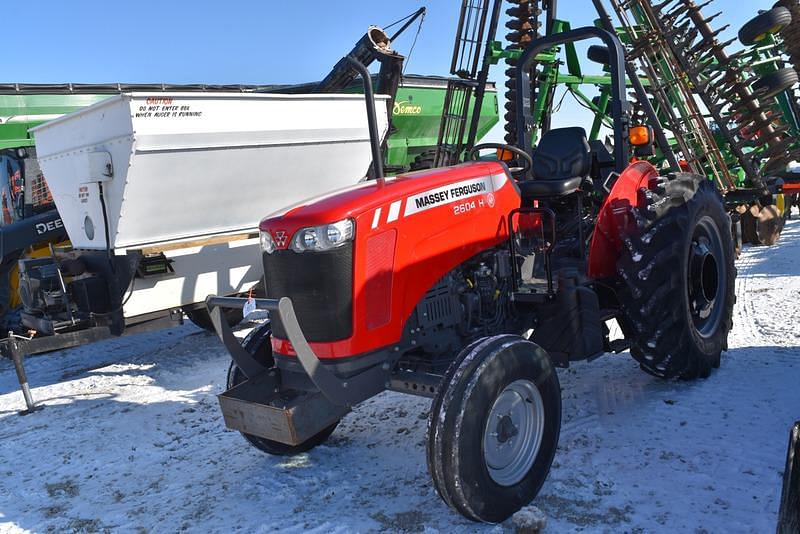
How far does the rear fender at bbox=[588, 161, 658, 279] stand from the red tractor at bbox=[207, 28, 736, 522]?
0.01 meters

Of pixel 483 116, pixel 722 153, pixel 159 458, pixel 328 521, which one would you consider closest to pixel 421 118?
pixel 483 116

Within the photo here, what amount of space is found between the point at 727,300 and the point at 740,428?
1.13 metres

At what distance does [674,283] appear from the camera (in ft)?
11.3

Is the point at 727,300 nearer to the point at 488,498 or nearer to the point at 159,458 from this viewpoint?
the point at 488,498

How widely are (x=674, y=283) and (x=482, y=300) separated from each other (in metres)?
1.08

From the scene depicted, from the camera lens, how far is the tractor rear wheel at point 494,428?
2383mm

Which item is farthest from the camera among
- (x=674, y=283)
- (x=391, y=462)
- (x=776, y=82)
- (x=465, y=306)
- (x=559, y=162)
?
(x=776, y=82)

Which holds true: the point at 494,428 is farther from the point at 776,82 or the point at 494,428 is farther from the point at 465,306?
the point at 776,82

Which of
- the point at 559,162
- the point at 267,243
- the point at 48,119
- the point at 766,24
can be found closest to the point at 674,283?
the point at 559,162

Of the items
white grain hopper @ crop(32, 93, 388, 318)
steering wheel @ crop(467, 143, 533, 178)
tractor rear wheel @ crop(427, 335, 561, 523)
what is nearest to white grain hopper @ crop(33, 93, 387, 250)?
white grain hopper @ crop(32, 93, 388, 318)

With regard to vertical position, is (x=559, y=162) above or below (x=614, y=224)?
above

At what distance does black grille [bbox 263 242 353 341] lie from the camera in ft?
8.55

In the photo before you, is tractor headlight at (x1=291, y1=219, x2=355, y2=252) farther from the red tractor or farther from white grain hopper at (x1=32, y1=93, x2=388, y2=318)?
white grain hopper at (x1=32, y1=93, x2=388, y2=318)

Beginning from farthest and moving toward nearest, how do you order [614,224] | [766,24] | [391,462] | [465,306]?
[766,24]
[614,224]
[391,462]
[465,306]
